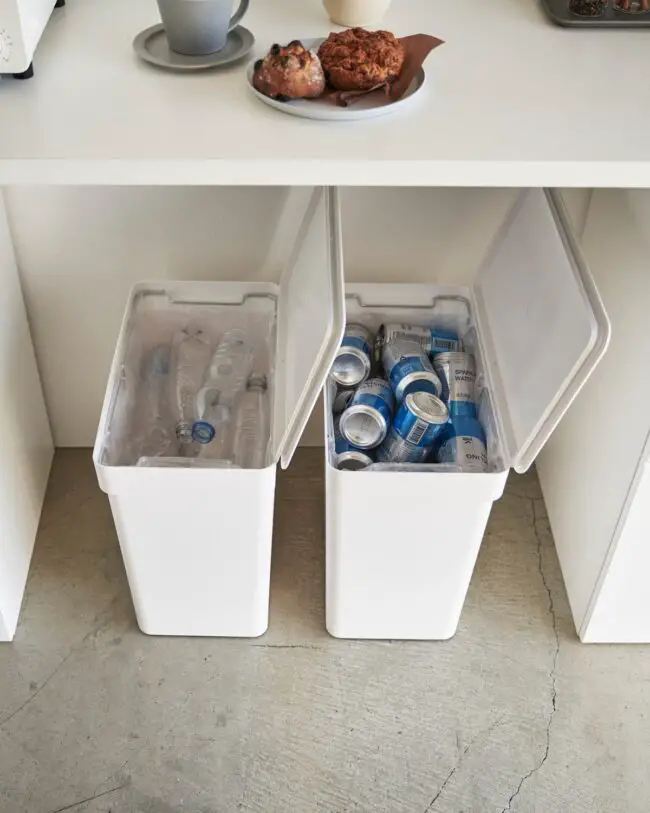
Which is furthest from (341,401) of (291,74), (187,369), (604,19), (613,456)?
(604,19)

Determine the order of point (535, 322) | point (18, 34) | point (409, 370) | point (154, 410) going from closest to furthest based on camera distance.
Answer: point (18, 34) < point (535, 322) < point (409, 370) < point (154, 410)

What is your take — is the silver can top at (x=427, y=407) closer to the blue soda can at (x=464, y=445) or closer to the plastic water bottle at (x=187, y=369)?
the blue soda can at (x=464, y=445)

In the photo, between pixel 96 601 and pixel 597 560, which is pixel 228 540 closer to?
pixel 96 601

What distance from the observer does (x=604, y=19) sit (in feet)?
3.84

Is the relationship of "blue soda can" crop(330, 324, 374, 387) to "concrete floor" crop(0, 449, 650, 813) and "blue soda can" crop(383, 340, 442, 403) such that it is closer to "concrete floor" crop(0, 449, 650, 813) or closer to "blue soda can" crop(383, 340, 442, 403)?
"blue soda can" crop(383, 340, 442, 403)

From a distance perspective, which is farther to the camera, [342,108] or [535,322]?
[535,322]

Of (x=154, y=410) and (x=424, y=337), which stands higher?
(x=424, y=337)

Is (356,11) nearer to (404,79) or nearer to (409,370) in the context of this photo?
(404,79)

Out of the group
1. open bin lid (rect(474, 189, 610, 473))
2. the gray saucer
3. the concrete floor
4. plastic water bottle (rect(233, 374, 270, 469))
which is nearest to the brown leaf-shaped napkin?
the gray saucer

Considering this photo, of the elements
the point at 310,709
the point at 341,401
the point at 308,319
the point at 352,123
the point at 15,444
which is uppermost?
the point at 352,123

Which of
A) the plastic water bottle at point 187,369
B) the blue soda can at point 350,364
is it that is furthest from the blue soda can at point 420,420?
the plastic water bottle at point 187,369

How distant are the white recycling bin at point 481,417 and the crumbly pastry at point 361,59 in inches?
14.0

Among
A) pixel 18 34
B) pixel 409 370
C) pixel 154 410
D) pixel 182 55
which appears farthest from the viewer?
pixel 154 410

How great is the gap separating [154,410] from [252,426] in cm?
17
